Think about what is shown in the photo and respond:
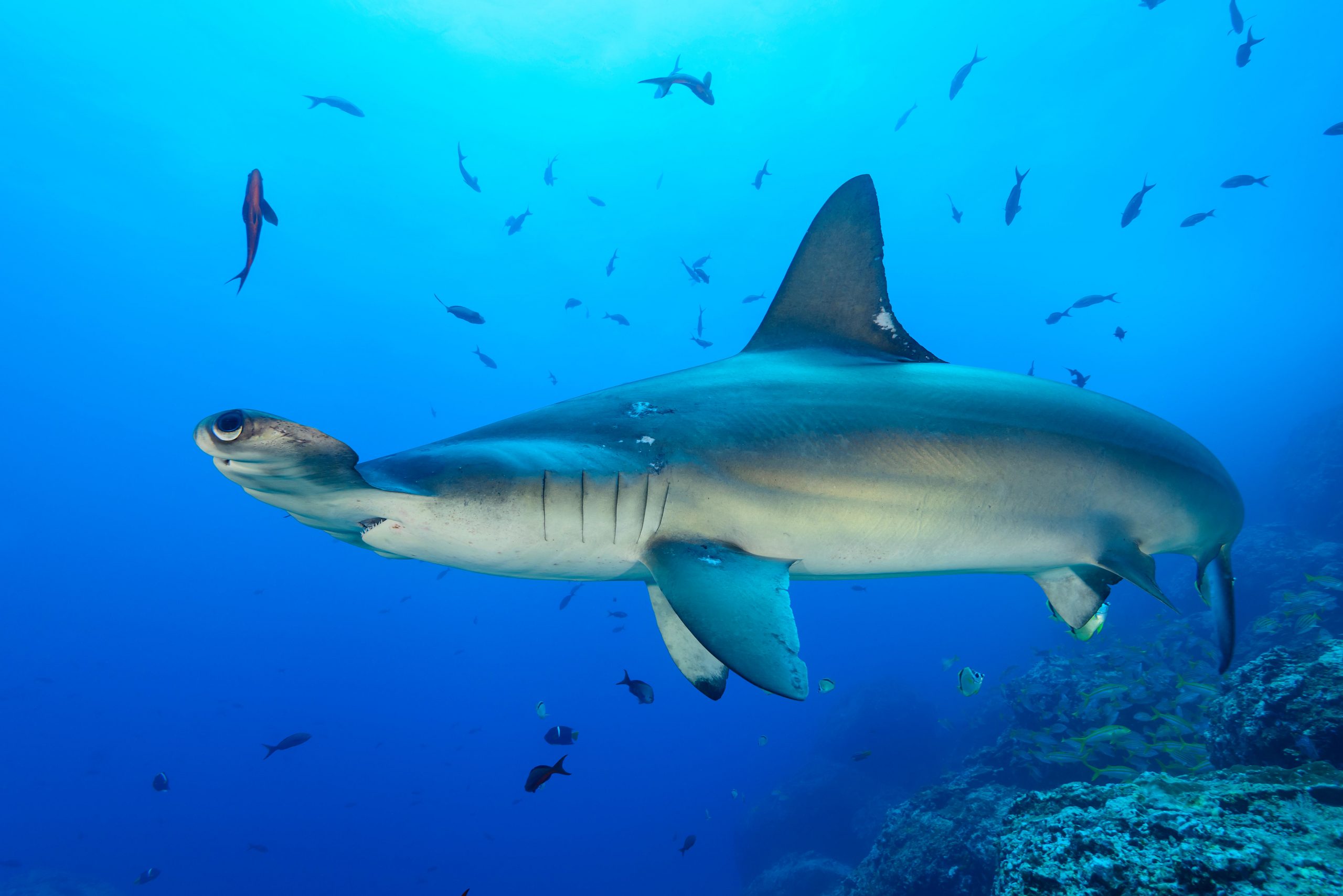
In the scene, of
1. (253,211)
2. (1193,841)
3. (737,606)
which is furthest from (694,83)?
(1193,841)

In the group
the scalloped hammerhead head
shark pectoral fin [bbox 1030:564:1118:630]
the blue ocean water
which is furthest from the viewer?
the blue ocean water

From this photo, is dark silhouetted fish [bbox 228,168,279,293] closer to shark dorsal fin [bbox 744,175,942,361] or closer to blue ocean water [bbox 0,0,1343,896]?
shark dorsal fin [bbox 744,175,942,361]

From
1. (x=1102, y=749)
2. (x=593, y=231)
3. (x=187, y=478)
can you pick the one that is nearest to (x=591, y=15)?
(x=593, y=231)

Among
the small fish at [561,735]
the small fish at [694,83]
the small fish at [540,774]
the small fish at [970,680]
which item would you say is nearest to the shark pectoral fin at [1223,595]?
the small fish at [970,680]

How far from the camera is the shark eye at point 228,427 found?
4.02ft

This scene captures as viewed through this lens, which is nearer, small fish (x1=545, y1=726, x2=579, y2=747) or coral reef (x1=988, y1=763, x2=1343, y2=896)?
coral reef (x1=988, y1=763, x2=1343, y2=896)

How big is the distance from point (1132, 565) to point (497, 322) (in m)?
73.5

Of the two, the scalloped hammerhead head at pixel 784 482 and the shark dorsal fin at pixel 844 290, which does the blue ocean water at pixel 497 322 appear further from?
the shark dorsal fin at pixel 844 290

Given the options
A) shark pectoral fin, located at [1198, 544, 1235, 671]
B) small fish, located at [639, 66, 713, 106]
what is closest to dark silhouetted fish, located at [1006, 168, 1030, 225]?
small fish, located at [639, 66, 713, 106]

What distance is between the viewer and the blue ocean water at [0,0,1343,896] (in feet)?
132

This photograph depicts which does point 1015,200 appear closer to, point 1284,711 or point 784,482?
point 1284,711

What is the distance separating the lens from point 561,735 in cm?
807

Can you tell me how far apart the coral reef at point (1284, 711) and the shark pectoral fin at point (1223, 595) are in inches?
23.1

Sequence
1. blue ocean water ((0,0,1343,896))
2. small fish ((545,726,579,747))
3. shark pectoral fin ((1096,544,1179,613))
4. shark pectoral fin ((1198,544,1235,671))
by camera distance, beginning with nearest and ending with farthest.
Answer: shark pectoral fin ((1096,544,1179,613)), shark pectoral fin ((1198,544,1235,671)), small fish ((545,726,579,747)), blue ocean water ((0,0,1343,896))
